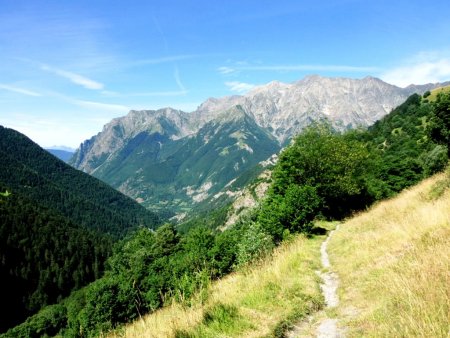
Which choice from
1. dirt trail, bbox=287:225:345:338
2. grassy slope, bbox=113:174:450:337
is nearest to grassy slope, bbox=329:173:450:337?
grassy slope, bbox=113:174:450:337

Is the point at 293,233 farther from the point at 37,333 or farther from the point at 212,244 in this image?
the point at 37,333

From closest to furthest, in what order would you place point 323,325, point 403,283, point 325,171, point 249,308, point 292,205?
point 403,283
point 323,325
point 249,308
point 292,205
point 325,171

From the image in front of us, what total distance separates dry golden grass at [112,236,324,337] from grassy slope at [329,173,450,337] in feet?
4.58

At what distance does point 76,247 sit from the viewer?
199875 millimetres

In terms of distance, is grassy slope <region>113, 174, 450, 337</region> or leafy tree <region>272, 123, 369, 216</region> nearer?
grassy slope <region>113, 174, 450, 337</region>

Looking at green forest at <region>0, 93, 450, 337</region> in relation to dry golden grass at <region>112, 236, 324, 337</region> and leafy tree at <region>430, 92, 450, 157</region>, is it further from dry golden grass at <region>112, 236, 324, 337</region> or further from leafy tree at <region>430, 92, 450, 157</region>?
dry golden grass at <region>112, 236, 324, 337</region>

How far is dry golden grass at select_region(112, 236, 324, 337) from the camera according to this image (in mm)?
8234

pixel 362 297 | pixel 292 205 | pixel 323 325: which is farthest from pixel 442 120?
pixel 323 325

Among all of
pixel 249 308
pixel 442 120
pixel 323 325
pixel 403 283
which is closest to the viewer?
pixel 403 283

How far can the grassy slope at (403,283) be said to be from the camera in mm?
5641

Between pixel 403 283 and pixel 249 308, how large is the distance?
455 cm

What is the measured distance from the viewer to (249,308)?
9.66 m

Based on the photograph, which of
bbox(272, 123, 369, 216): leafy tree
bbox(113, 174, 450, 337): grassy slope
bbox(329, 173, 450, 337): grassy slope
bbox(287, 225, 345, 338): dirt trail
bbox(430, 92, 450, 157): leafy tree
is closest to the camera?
bbox(329, 173, 450, 337): grassy slope

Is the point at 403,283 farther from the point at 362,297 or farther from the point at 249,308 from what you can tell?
the point at 249,308
